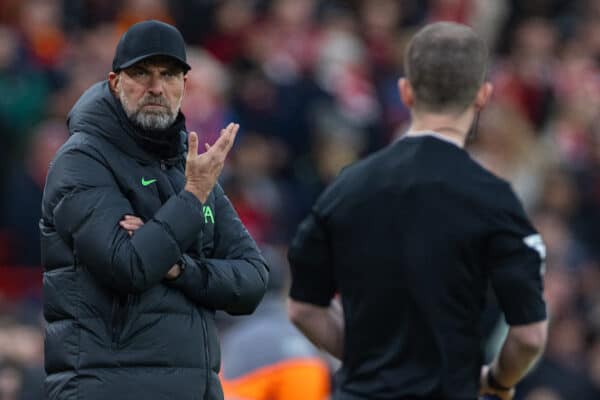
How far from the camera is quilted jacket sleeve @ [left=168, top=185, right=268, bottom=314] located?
15.4 ft

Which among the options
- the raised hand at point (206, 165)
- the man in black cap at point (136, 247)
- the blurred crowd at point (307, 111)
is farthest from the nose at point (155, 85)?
the blurred crowd at point (307, 111)

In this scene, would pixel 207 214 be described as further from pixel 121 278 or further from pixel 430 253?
pixel 430 253

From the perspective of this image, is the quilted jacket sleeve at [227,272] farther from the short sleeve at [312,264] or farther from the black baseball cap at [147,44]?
the black baseball cap at [147,44]

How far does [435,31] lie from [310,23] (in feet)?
30.4

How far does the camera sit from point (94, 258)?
446 centimetres

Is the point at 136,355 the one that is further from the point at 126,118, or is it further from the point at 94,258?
the point at 126,118

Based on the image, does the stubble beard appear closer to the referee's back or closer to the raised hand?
the raised hand

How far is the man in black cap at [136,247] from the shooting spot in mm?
4484

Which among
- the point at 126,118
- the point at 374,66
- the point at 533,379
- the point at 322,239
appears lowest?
the point at 533,379

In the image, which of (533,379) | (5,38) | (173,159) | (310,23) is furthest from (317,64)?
(173,159)

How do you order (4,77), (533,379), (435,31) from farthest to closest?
(4,77) < (533,379) < (435,31)

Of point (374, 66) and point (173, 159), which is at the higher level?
point (173, 159)

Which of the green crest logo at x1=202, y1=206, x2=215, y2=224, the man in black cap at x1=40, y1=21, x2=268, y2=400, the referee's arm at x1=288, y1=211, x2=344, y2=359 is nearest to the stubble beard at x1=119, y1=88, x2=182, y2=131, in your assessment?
the man in black cap at x1=40, y1=21, x2=268, y2=400

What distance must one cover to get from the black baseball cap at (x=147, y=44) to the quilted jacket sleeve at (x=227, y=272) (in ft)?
2.04
